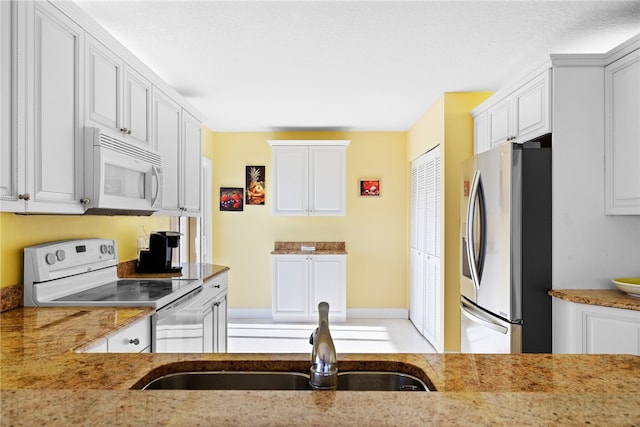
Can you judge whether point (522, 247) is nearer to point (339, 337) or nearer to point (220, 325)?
point (220, 325)

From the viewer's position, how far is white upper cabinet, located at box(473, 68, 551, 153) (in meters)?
2.84

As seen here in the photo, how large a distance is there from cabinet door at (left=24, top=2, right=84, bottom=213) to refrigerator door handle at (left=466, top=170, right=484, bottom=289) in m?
2.50

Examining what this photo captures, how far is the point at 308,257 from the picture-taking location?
552cm

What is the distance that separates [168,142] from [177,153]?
200 mm

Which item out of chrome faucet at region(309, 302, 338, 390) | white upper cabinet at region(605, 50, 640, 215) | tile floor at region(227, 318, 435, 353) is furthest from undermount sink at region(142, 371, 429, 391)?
tile floor at region(227, 318, 435, 353)

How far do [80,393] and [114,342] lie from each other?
0.99 m

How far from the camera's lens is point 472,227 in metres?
3.16

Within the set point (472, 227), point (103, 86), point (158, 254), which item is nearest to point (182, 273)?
point (158, 254)

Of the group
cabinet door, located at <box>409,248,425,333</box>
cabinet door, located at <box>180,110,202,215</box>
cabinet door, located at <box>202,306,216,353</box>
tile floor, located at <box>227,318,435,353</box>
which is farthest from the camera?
cabinet door, located at <box>409,248,425,333</box>

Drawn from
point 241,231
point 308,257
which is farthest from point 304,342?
→ point 241,231

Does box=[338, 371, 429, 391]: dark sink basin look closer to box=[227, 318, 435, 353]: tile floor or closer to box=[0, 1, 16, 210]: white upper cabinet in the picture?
box=[0, 1, 16, 210]: white upper cabinet

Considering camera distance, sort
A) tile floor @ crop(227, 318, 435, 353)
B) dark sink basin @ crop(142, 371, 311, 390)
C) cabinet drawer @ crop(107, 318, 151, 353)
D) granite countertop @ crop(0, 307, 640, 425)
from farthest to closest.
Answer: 1. tile floor @ crop(227, 318, 435, 353)
2. cabinet drawer @ crop(107, 318, 151, 353)
3. dark sink basin @ crop(142, 371, 311, 390)
4. granite countertop @ crop(0, 307, 640, 425)

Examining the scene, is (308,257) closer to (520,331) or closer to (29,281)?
(520,331)

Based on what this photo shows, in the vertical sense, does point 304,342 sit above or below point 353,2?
below
